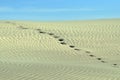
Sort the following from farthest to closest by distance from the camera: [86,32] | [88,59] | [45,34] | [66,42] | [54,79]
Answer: [86,32] < [45,34] < [66,42] < [88,59] < [54,79]

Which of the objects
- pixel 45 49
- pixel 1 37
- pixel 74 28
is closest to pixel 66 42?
pixel 45 49

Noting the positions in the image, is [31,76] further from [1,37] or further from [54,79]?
[1,37]


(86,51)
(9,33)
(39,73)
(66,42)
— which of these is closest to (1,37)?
(9,33)

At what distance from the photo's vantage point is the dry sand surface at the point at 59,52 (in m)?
10.7

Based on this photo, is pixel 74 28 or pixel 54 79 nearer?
pixel 54 79

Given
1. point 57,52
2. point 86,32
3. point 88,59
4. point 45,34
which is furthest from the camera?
point 86,32

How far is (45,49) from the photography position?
1692 cm

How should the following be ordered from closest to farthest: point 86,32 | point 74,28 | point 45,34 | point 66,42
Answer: point 66,42 < point 45,34 < point 86,32 < point 74,28

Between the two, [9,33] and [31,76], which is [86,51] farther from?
[31,76]

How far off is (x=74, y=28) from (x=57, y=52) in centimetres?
732

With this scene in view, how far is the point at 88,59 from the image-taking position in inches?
591

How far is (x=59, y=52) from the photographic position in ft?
53.4

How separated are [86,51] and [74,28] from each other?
6870 mm

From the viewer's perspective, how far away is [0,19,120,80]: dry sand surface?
10.7 metres
